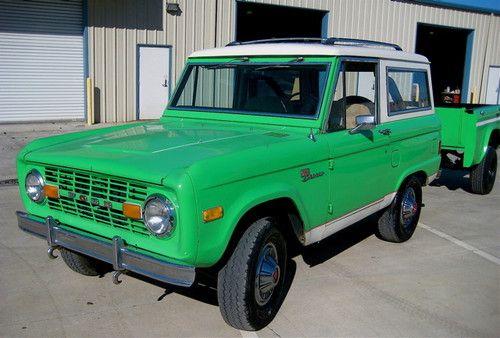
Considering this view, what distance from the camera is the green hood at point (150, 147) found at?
320 centimetres

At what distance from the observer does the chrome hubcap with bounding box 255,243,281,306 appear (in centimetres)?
359

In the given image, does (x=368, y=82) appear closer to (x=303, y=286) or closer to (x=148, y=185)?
(x=303, y=286)

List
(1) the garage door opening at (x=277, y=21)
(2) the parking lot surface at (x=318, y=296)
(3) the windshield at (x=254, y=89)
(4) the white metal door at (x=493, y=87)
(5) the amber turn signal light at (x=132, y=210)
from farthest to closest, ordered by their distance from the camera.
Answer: (4) the white metal door at (x=493, y=87) → (1) the garage door opening at (x=277, y=21) → (3) the windshield at (x=254, y=89) → (2) the parking lot surface at (x=318, y=296) → (5) the amber turn signal light at (x=132, y=210)

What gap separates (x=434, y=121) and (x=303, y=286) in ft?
8.70

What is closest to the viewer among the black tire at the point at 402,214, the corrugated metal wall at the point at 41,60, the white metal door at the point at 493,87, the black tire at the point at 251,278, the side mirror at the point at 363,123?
the black tire at the point at 251,278

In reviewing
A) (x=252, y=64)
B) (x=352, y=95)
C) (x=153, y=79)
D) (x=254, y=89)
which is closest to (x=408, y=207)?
(x=352, y=95)

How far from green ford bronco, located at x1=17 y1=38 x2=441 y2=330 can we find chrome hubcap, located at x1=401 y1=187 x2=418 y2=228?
0.36ft

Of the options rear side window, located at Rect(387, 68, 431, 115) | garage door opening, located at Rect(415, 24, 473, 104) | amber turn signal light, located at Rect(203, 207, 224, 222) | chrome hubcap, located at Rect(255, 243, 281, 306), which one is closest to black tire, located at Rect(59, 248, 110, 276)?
chrome hubcap, located at Rect(255, 243, 281, 306)

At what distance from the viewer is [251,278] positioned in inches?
135

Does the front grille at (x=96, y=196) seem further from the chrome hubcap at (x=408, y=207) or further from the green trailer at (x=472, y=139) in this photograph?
the green trailer at (x=472, y=139)

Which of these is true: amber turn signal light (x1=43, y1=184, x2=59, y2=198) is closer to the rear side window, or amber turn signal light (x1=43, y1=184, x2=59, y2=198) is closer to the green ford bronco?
the green ford bronco

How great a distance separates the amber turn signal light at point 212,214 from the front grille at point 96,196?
0.39 meters

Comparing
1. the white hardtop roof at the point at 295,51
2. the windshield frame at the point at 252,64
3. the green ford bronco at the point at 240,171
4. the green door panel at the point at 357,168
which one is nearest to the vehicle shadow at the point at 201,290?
the green ford bronco at the point at 240,171

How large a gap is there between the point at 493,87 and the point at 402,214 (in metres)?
19.6
